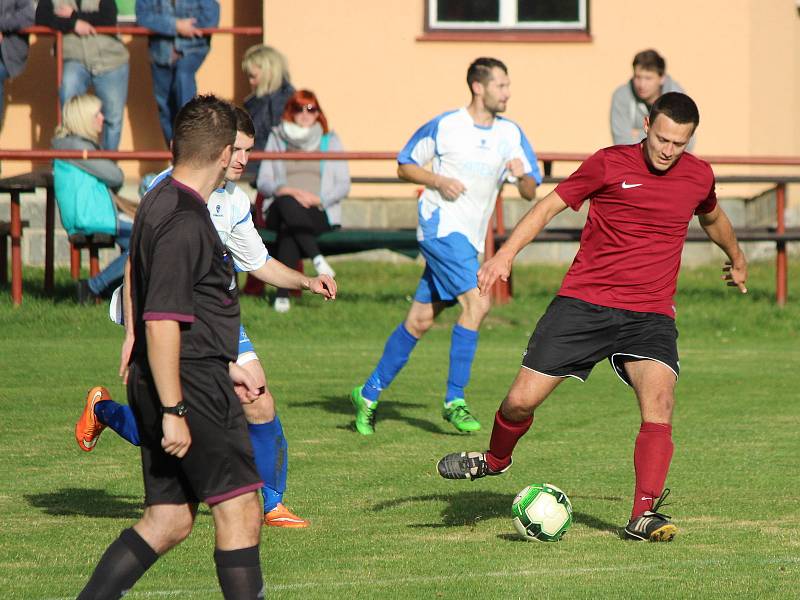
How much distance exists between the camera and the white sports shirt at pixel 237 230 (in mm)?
6987

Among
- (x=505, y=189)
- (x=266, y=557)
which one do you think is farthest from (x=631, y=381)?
(x=505, y=189)

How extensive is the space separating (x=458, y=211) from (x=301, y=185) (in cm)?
516

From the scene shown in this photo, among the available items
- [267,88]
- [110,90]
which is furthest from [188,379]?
[110,90]

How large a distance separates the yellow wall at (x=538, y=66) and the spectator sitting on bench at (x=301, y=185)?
3404 mm

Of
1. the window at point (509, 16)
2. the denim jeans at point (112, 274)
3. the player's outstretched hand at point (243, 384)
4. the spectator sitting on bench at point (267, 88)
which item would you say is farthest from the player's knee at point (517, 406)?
the window at point (509, 16)

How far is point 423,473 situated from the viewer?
8445 millimetres

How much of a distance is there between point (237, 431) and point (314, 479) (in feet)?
10.9

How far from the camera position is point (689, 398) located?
36.9ft

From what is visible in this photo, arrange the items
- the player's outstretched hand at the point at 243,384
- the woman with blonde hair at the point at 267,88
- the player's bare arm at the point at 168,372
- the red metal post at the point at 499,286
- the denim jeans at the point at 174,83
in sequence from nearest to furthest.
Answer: the player's bare arm at the point at 168,372
the player's outstretched hand at the point at 243,384
the red metal post at the point at 499,286
the woman with blonde hair at the point at 267,88
the denim jeans at the point at 174,83

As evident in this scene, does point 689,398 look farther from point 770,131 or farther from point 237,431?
point 770,131

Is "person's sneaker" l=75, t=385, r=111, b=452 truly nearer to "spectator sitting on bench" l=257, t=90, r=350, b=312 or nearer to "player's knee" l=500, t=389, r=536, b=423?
"player's knee" l=500, t=389, r=536, b=423

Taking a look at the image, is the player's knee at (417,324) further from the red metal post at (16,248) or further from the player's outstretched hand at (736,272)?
the red metal post at (16,248)

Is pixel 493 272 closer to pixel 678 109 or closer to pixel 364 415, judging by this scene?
pixel 678 109

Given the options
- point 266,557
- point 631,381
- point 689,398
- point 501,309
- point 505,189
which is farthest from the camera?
point 505,189
